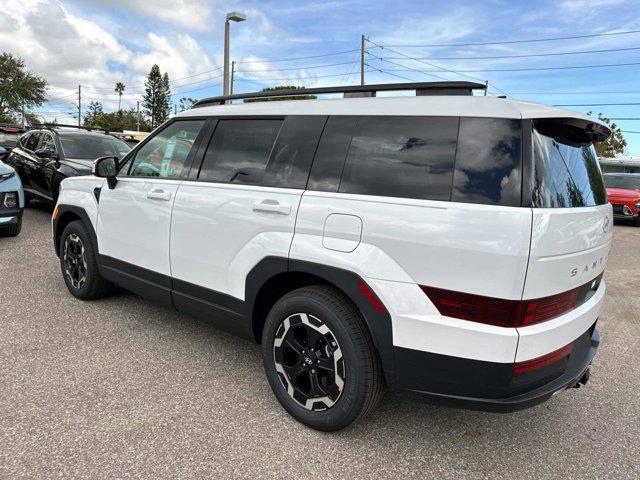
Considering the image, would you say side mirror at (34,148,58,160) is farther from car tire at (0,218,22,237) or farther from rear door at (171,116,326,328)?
rear door at (171,116,326,328)

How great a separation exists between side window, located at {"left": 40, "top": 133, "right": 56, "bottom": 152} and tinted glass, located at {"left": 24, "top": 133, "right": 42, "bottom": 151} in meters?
0.28

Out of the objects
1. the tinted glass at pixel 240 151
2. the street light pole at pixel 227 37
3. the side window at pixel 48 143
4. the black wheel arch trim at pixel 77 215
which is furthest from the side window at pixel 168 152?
the street light pole at pixel 227 37

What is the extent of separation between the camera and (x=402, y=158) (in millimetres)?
2324

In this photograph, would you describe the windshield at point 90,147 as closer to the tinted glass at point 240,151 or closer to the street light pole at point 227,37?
the street light pole at point 227,37

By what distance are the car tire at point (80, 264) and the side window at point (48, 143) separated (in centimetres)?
468

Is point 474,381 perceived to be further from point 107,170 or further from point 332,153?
point 107,170

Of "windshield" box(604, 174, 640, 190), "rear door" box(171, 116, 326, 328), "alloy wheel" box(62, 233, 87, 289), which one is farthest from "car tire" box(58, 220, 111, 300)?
"windshield" box(604, 174, 640, 190)

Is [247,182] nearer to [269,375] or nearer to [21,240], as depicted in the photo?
[269,375]

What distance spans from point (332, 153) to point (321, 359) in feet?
3.76

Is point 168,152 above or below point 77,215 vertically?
above

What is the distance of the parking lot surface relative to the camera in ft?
7.72

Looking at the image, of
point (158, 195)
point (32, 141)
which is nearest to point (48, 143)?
point (32, 141)

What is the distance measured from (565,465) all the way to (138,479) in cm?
219

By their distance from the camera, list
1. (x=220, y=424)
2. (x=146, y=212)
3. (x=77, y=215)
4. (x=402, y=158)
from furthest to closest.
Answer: (x=77, y=215), (x=146, y=212), (x=220, y=424), (x=402, y=158)
